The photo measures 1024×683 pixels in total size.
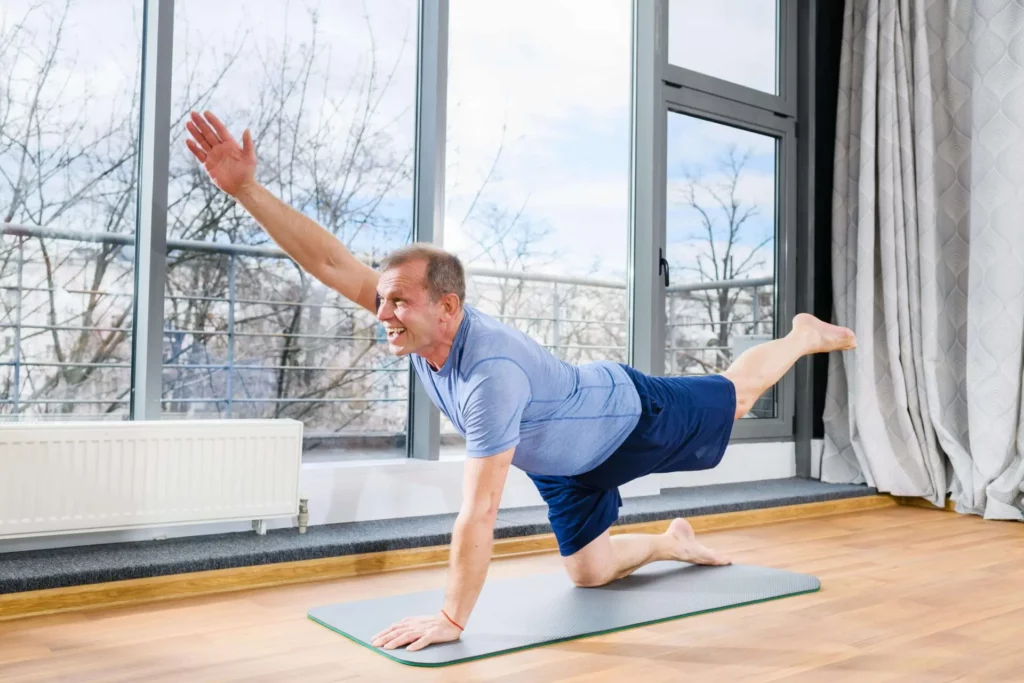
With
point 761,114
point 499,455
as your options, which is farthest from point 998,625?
point 761,114

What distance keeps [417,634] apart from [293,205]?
79.9 inches

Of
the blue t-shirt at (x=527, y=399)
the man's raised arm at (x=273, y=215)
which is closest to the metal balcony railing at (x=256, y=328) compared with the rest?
the man's raised arm at (x=273, y=215)

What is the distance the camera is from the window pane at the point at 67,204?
2781 mm

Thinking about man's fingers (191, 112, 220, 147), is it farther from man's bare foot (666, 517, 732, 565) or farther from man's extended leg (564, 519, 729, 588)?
man's bare foot (666, 517, 732, 565)

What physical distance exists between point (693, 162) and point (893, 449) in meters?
1.64

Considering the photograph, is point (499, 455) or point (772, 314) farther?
point (772, 314)

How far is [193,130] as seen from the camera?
196 cm

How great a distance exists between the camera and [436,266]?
1964mm

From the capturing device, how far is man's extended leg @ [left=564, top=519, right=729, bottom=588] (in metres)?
2.45

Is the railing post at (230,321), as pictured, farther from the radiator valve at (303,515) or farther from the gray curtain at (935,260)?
the gray curtain at (935,260)

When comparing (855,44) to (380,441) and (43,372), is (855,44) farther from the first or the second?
(43,372)

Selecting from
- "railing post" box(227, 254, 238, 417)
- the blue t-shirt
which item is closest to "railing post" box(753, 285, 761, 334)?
the blue t-shirt

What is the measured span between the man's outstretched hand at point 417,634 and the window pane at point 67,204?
1472mm

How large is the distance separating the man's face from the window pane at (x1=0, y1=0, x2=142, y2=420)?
1.44m
